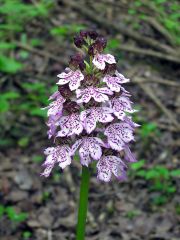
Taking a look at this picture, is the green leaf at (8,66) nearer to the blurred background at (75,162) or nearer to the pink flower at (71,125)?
the blurred background at (75,162)

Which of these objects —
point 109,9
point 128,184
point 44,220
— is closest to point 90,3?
point 109,9

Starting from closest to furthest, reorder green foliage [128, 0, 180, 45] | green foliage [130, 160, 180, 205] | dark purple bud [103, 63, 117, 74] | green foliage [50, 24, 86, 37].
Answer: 1. dark purple bud [103, 63, 117, 74]
2. green foliage [130, 160, 180, 205]
3. green foliage [128, 0, 180, 45]
4. green foliage [50, 24, 86, 37]

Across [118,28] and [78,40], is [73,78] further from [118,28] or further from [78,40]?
[118,28]

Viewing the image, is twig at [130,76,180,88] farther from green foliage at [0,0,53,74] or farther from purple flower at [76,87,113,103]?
purple flower at [76,87,113,103]

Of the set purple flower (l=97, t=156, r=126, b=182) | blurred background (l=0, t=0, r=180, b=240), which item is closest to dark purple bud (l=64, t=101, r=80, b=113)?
purple flower (l=97, t=156, r=126, b=182)

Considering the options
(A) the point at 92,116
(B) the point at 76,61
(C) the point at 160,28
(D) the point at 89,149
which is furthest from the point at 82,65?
(C) the point at 160,28

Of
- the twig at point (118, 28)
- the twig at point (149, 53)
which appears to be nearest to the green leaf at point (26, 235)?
the twig at point (149, 53)
